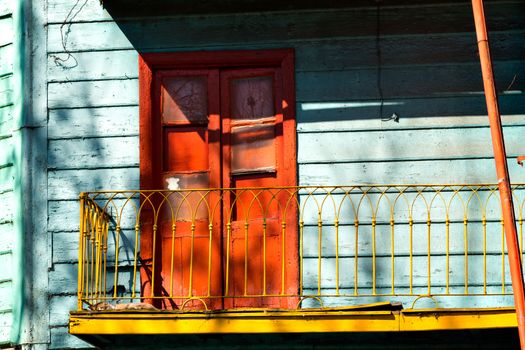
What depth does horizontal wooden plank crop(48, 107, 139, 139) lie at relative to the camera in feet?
33.7

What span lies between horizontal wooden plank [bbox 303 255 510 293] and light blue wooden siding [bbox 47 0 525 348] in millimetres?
133

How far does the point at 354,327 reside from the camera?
9.01m

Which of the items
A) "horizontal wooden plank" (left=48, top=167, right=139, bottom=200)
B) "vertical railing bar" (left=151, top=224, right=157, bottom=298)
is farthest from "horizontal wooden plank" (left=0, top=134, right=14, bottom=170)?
"vertical railing bar" (left=151, top=224, right=157, bottom=298)

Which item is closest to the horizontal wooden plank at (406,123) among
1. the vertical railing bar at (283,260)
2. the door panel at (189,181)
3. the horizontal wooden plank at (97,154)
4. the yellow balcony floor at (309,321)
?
the door panel at (189,181)

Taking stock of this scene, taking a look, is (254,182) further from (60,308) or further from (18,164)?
(18,164)

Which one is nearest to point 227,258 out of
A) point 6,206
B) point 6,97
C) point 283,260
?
point 283,260

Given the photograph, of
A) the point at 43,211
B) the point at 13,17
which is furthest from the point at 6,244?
the point at 13,17

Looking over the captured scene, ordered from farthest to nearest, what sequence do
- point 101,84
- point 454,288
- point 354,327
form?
1. point 101,84
2. point 454,288
3. point 354,327

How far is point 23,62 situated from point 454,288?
14.2ft

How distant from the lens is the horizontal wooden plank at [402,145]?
32.9 feet

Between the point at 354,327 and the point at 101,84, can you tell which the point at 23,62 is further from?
the point at 354,327

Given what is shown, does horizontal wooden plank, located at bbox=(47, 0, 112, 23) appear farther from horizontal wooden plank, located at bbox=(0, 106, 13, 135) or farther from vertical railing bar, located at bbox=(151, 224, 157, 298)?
vertical railing bar, located at bbox=(151, 224, 157, 298)

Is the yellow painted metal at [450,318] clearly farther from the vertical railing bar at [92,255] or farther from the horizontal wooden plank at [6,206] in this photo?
the horizontal wooden plank at [6,206]

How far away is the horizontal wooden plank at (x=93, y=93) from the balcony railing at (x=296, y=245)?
856mm
